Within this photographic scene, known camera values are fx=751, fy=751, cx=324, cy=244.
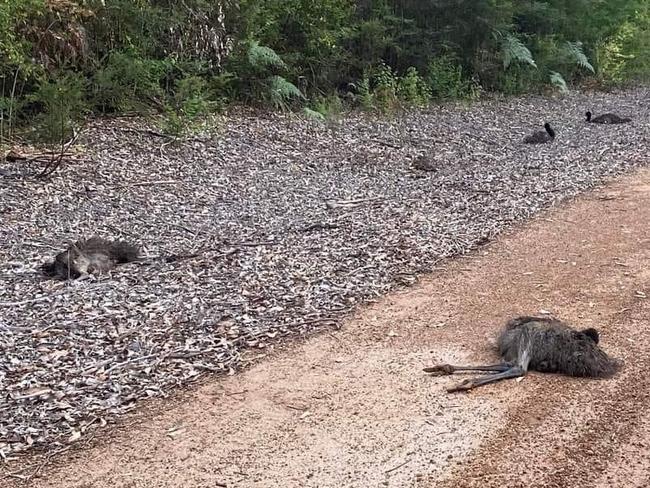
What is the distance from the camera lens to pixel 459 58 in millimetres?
16312

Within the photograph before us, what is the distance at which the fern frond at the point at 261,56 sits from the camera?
11992 mm

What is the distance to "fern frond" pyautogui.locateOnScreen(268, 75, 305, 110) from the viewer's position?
40.5 feet

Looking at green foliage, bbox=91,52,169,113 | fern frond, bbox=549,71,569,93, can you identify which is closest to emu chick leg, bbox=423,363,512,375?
green foliage, bbox=91,52,169,113

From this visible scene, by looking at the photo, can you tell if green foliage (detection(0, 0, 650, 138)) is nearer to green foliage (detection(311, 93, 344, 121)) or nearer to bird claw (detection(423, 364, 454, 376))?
green foliage (detection(311, 93, 344, 121))

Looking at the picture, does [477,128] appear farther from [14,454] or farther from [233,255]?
[14,454]

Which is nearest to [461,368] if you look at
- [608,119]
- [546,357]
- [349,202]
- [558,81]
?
[546,357]

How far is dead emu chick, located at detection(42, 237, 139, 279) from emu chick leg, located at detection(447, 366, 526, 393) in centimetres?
303

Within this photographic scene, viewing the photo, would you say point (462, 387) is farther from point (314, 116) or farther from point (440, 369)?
point (314, 116)

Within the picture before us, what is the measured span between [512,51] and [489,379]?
1365 centimetres

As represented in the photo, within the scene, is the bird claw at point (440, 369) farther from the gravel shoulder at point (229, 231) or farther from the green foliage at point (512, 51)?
the green foliage at point (512, 51)

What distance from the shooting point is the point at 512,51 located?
16438 millimetres

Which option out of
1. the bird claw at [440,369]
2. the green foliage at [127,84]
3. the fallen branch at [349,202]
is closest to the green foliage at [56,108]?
the green foliage at [127,84]

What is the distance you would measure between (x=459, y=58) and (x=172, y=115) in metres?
8.43

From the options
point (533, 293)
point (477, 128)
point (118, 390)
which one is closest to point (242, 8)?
point (477, 128)
